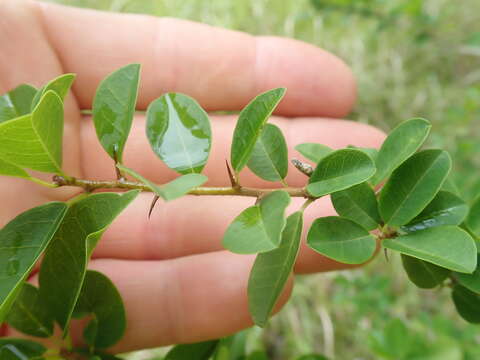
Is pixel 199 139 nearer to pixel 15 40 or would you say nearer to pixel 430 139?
pixel 15 40

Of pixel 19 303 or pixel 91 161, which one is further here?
pixel 91 161

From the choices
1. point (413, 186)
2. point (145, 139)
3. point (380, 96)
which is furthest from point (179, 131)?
→ point (380, 96)

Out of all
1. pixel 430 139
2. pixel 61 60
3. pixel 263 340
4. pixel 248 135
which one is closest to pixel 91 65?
pixel 61 60

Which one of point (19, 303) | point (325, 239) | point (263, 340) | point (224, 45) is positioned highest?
point (224, 45)

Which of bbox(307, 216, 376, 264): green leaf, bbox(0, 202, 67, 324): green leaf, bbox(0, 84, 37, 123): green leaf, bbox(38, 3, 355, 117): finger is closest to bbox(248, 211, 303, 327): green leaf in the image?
bbox(307, 216, 376, 264): green leaf

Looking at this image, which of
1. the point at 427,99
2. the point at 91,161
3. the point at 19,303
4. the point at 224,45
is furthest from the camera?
the point at 427,99

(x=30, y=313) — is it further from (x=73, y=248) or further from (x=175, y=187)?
(x=175, y=187)

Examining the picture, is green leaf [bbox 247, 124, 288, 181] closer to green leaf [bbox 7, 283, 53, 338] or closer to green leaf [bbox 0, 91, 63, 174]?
green leaf [bbox 0, 91, 63, 174]
